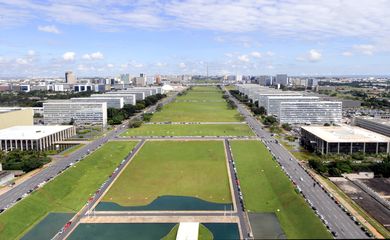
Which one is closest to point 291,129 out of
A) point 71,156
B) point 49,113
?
point 71,156

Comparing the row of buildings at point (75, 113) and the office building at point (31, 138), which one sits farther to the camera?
the row of buildings at point (75, 113)

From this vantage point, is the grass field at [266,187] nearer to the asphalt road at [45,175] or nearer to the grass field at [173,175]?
the grass field at [173,175]

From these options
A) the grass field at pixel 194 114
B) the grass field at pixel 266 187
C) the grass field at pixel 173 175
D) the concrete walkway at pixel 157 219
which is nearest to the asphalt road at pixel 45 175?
the grass field at pixel 173 175

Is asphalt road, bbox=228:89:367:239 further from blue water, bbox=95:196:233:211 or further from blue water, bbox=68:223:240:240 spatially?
blue water, bbox=95:196:233:211

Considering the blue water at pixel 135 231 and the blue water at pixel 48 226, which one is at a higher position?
the blue water at pixel 135 231

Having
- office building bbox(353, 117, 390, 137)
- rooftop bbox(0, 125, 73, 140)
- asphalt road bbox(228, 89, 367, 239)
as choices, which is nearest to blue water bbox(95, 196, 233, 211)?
asphalt road bbox(228, 89, 367, 239)

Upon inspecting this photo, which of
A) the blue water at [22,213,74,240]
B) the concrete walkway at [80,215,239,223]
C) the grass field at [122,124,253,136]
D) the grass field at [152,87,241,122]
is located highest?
the grass field at [152,87,241,122]
